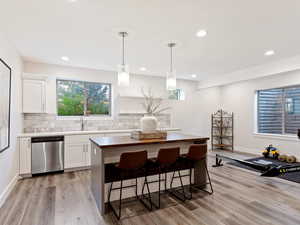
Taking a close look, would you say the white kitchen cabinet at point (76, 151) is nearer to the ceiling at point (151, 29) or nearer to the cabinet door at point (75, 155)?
the cabinet door at point (75, 155)

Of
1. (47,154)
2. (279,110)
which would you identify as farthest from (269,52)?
(47,154)

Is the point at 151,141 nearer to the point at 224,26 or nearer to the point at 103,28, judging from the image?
the point at 103,28

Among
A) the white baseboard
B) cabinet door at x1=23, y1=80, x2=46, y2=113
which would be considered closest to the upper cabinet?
cabinet door at x1=23, y1=80, x2=46, y2=113

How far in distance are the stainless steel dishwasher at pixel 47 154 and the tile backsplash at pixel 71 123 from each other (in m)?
0.75

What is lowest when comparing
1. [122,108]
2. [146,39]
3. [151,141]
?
[151,141]

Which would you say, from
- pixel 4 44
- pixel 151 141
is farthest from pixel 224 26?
pixel 4 44

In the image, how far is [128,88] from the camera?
5699mm

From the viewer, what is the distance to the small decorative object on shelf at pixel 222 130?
659cm

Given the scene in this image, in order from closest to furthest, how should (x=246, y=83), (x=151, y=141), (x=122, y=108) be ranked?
(x=151, y=141) → (x=122, y=108) → (x=246, y=83)

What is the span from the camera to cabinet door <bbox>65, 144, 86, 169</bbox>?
13.8 ft

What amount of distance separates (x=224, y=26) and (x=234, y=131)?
461cm

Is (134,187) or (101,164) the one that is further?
(134,187)

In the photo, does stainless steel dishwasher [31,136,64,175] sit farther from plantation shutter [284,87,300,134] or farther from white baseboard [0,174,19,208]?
plantation shutter [284,87,300,134]

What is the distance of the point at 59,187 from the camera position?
333 cm
